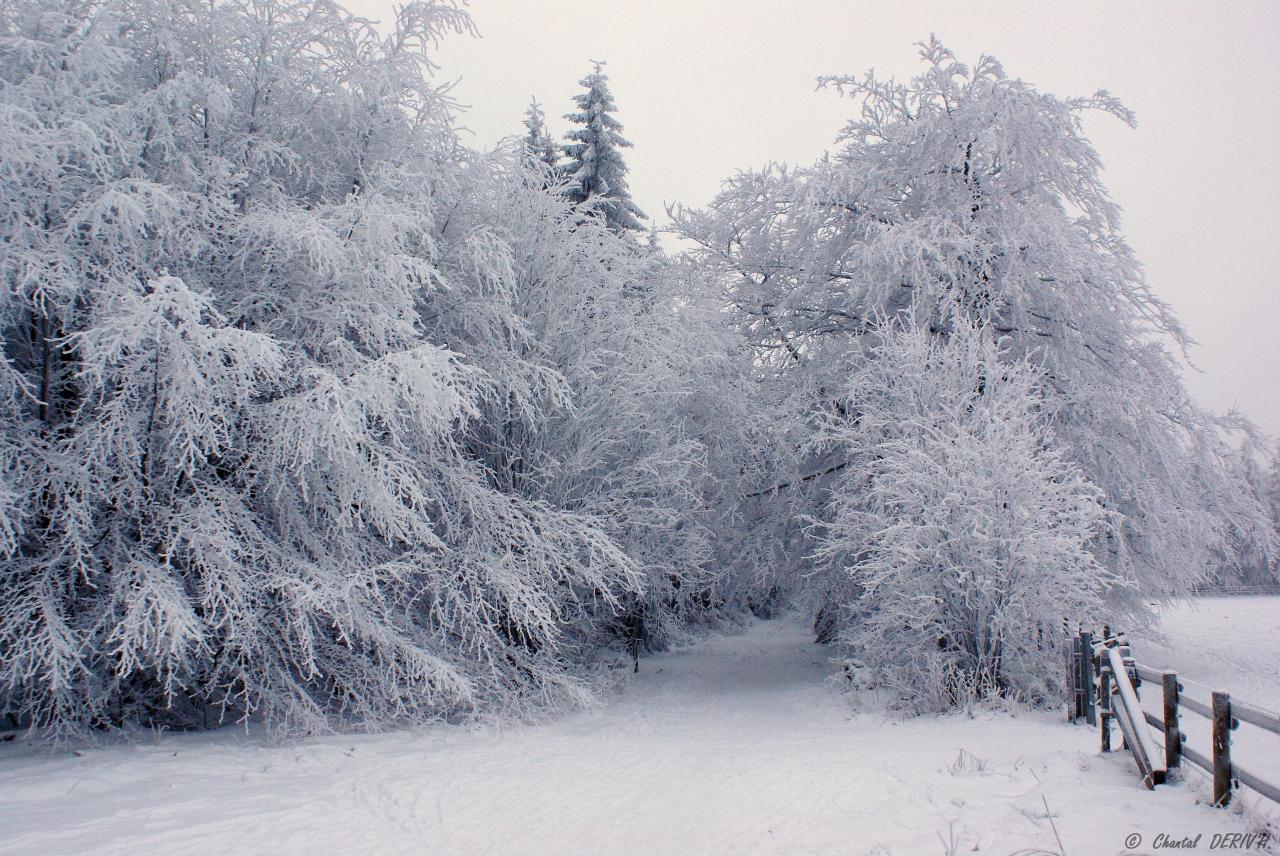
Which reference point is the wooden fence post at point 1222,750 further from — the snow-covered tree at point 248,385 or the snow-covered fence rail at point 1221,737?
the snow-covered tree at point 248,385

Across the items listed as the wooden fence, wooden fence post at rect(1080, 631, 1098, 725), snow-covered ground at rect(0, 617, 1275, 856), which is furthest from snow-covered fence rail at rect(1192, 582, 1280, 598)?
snow-covered ground at rect(0, 617, 1275, 856)

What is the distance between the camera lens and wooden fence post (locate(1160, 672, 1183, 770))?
5.40 metres

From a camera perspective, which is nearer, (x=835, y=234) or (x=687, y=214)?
(x=835, y=234)

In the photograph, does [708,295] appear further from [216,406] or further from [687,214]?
[216,406]

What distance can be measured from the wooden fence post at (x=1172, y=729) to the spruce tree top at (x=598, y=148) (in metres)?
19.3

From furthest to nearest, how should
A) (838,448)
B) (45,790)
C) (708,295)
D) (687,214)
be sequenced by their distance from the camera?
(687,214)
(708,295)
(838,448)
(45,790)

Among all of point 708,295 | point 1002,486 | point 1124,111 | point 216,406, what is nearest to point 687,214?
point 708,295

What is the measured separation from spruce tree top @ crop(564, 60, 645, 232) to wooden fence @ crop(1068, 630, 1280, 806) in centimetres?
1772

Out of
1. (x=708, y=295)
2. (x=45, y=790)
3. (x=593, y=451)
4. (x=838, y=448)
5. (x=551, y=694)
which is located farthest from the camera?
(x=708, y=295)

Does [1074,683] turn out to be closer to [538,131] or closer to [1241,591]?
[538,131]

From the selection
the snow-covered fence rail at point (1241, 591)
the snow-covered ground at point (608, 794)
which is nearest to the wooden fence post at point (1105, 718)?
the snow-covered ground at point (608, 794)

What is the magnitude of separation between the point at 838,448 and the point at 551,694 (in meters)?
6.14

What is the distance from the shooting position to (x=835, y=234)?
13.8 meters

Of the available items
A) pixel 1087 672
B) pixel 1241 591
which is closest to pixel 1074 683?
pixel 1087 672
